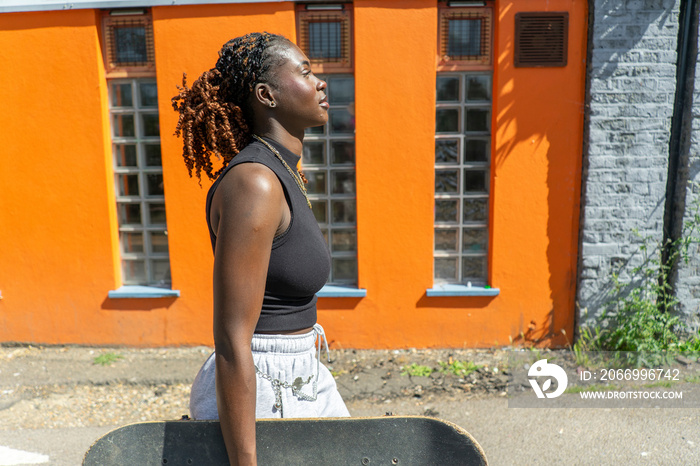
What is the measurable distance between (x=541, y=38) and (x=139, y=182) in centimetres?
363

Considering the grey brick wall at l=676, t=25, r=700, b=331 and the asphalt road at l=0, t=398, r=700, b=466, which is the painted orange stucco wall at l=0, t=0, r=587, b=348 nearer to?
the grey brick wall at l=676, t=25, r=700, b=331

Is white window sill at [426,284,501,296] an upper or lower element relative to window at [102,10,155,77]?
lower

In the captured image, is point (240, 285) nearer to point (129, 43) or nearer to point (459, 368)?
point (459, 368)

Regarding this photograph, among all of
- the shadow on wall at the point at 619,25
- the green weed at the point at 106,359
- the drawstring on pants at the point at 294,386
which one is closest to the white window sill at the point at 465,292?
the shadow on wall at the point at 619,25

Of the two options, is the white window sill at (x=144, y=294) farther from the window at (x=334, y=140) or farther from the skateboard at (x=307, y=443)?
the skateboard at (x=307, y=443)

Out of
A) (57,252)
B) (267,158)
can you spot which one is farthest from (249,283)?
(57,252)

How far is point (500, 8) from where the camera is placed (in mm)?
4496

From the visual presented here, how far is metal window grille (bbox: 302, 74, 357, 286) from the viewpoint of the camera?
16.0 ft

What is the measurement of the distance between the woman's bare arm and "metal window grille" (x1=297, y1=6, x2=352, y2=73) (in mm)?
3612

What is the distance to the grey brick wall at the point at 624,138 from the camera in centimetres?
440

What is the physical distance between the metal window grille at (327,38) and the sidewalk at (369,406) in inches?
98.6

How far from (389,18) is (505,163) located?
1515 mm

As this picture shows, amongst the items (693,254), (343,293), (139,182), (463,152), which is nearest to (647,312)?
(693,254)

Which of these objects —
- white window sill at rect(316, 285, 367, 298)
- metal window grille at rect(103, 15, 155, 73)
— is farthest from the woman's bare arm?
metal window grille at rect(103, 15, 155, 73)
